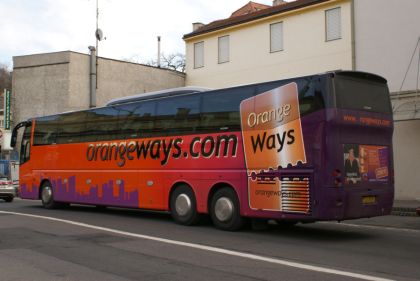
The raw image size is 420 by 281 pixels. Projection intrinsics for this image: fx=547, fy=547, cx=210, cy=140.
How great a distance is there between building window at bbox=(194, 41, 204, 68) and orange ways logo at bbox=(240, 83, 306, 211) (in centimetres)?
2004

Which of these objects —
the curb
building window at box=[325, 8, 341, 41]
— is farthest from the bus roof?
building window at box=[325, 8, 341, 41]

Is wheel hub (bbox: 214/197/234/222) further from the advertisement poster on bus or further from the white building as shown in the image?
the white building

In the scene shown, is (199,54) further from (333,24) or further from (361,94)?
(361,94)

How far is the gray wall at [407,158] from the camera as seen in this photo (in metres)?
22.0

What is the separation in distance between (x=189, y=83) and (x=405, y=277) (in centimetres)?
2687

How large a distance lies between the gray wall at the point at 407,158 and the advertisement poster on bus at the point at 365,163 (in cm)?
1052

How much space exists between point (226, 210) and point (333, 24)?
1526 centimetres

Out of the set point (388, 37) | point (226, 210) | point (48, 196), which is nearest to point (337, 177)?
point (226, 210)

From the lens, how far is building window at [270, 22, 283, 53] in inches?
1092

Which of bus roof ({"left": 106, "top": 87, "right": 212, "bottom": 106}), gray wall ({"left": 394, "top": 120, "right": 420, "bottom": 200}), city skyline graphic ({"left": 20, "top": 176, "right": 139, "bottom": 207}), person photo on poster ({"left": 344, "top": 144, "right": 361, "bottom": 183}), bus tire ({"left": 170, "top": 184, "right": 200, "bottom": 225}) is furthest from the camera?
gray wall ({"left": 394, "top": 120, "right": 420, "bottom": 200})

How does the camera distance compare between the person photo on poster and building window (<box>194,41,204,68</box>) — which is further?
building window (<box>194,41,204,68</box>)

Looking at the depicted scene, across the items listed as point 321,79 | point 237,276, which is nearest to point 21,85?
point 321,79

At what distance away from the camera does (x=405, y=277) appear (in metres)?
7.86

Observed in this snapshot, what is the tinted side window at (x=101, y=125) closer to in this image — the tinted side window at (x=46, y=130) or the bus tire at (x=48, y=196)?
the tinted side window at (x=46, y=130)
